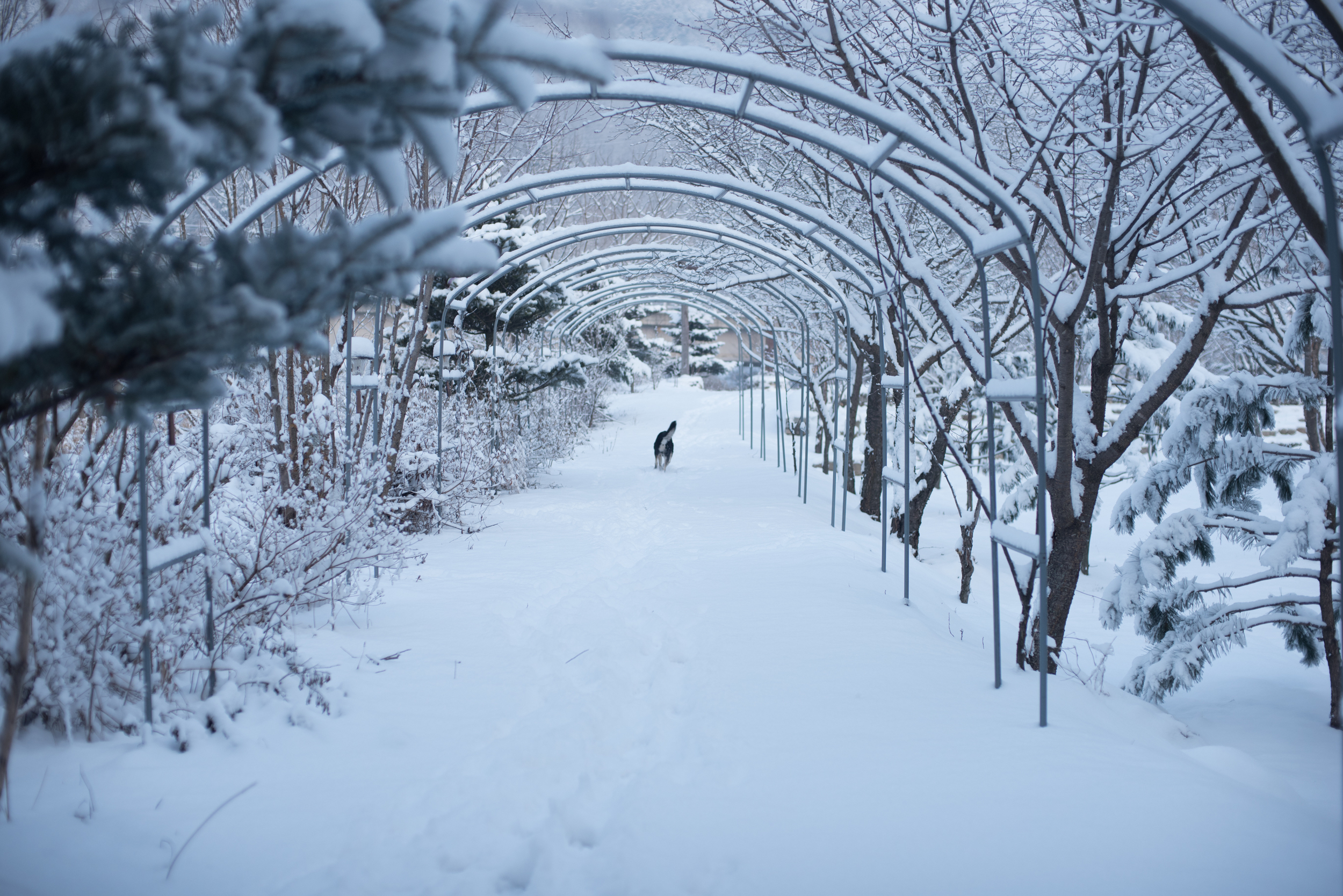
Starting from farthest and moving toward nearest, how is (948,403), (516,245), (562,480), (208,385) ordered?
(562,480) < (516,245) < (948,403) < (208,385)

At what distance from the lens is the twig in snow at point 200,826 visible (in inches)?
75.7

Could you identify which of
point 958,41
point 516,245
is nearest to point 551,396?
point 516,245

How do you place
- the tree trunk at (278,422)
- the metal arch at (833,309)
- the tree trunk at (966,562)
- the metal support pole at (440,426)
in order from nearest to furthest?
1. the tree trunk at (278,422)
2. the metal support pole at (440,426)
3. the tree trunk at (966,562)
4. the metal arch at (833,309)

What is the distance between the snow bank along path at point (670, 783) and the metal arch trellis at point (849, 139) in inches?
A: 23.6

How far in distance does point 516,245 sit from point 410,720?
896cm

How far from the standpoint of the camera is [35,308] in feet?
3.06

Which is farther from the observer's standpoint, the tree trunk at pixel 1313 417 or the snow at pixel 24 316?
the tree trunk at pixel 1313 417

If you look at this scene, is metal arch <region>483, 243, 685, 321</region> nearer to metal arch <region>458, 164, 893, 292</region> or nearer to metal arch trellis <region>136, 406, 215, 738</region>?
metal arch <region>458, 164, 893, 292</region>

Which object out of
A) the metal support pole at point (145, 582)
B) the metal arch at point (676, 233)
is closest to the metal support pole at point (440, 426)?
the metal arch at point (676, 233)

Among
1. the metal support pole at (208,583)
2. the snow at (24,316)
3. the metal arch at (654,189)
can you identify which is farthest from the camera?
the metal arch at (654,189)

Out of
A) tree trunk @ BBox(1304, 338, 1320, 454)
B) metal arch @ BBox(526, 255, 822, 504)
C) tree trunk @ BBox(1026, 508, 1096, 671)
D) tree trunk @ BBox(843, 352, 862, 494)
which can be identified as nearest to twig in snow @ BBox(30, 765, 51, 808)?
tree trunk @ BBox(1026, 508, 1096, 671)

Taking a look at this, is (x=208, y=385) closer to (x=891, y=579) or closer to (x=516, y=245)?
(x=891, y=579)

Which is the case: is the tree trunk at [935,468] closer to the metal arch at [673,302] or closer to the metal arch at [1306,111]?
the metal arch at [673,302]

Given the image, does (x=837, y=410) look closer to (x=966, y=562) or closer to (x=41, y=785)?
(x=966, y=562)
